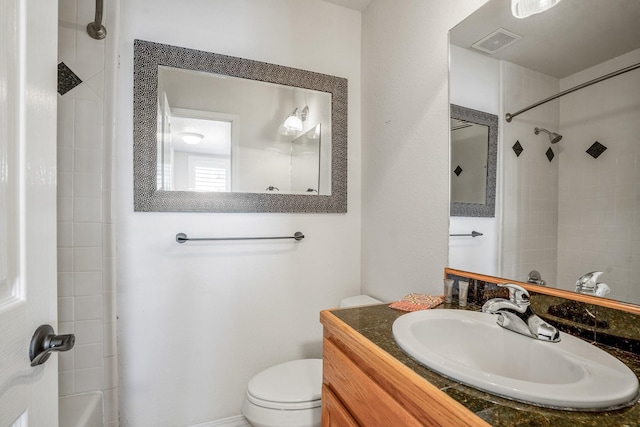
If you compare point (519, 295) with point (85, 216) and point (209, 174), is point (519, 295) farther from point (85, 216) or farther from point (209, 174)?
point (85, 216)

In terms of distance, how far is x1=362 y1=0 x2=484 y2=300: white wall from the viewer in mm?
1209

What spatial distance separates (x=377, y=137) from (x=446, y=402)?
1.36m

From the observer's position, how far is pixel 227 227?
152 cm

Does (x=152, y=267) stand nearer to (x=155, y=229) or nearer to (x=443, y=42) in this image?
(x=155, y=229)

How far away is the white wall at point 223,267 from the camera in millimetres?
1368

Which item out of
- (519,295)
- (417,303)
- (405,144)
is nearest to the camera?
(519,295)

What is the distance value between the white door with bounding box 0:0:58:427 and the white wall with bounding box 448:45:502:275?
1.21 metres

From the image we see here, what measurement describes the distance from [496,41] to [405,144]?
0.51 metres

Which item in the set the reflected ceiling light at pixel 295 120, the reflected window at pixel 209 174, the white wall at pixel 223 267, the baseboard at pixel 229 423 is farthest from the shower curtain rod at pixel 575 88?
the baseboard at pixel 229 423

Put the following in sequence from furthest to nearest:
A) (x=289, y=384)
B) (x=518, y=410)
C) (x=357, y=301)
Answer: (x=357, y=301)
(x=289, y=384)
(x=518, y=410)

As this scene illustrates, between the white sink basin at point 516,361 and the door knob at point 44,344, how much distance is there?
71cm

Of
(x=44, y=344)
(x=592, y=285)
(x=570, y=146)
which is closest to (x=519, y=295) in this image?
(x=592, y=285)

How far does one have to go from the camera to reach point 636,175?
69 cm

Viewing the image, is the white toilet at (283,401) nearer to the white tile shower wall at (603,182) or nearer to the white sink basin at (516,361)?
the white sink basin at (516,361)
